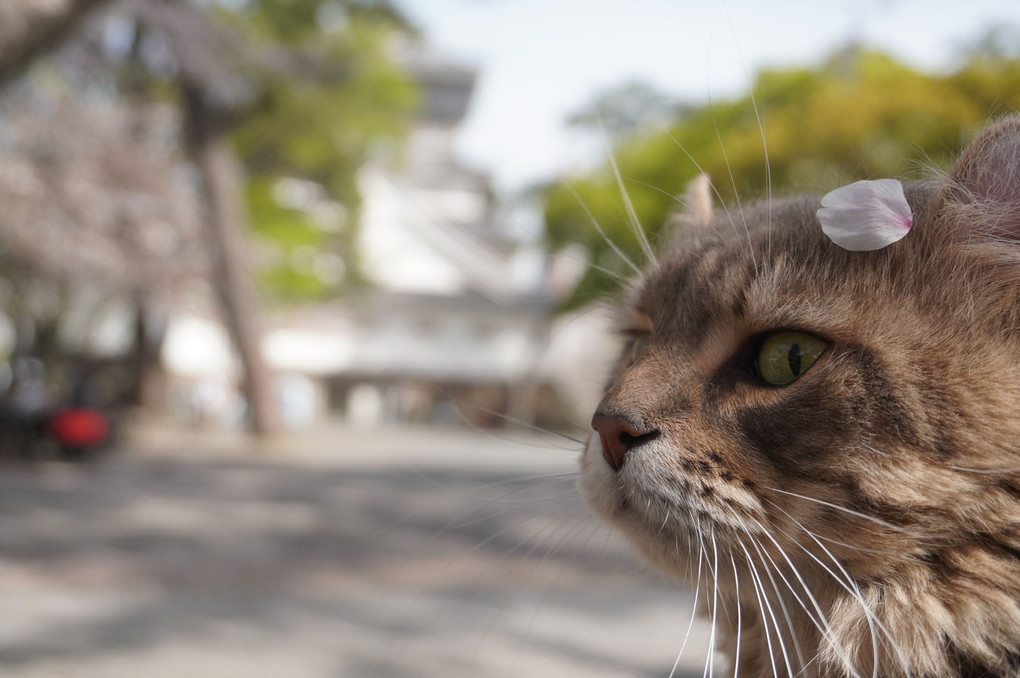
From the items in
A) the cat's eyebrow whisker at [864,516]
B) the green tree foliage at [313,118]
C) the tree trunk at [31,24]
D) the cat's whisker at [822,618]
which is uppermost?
the green tree foliage at [313,118]

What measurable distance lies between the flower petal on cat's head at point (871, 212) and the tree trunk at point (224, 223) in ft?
44.6

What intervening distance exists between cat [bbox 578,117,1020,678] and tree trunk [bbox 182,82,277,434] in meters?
13.4

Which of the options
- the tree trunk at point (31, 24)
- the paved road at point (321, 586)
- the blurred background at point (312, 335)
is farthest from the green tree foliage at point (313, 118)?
the tree trunk at point (31, 24)

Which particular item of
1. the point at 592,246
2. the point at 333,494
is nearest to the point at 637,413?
the point at 333,494

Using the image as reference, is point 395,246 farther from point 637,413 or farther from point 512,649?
point 637,413

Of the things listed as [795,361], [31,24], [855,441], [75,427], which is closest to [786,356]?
[795,361]

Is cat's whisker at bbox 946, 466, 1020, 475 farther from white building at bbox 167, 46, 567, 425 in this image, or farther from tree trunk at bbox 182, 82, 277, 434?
white building at bbox 167, 46, 567, 425

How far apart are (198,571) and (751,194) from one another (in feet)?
17.1

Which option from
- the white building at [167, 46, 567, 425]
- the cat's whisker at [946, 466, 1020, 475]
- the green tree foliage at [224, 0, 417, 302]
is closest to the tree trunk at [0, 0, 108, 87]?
the cat's whisker at [946, 466, 1020, 475]

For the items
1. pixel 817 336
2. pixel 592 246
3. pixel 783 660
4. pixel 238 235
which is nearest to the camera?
pixel 817 336

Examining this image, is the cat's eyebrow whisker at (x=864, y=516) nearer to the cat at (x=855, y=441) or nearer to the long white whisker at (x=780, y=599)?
the cat at (x=855, y=441)

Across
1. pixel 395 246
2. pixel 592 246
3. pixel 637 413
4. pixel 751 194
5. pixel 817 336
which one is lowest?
pixel 637 413

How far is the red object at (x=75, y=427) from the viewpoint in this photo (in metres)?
12.3

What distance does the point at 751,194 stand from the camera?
211 cm
